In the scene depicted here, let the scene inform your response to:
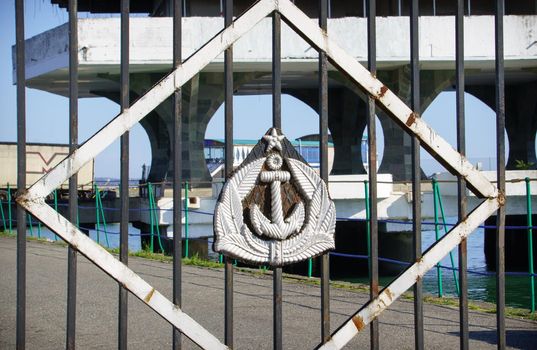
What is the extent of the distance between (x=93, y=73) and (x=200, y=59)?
23.8 meters

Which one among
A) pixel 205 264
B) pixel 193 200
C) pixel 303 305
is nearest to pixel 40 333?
pixel 303 305

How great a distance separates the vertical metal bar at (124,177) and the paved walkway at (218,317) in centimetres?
282

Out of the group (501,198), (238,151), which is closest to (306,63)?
(238,151)

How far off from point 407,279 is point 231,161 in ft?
3.01

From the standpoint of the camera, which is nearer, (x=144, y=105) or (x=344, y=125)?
(x=144, y=105)

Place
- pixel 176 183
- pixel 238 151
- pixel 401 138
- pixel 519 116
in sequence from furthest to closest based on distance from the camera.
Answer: pixel 238 151, pixel 519 116, pixel 401 138, pixel 176 183

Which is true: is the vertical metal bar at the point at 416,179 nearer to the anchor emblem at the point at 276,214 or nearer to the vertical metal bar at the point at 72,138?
the anchor emblem at the point at 276,214

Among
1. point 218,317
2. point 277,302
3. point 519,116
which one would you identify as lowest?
point 218,317

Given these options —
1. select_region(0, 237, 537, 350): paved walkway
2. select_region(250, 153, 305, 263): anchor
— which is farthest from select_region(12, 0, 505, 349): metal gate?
select_region(0, 237, 537, 350): paved walkway

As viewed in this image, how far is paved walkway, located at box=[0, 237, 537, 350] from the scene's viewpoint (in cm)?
629

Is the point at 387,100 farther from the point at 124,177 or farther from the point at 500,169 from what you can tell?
the point at 124,177

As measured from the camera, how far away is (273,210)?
3346 millimetres

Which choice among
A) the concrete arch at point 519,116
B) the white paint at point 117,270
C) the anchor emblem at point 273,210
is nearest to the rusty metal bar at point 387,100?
the anchor emblem at point 273,210

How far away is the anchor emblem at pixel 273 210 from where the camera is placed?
3.30m
